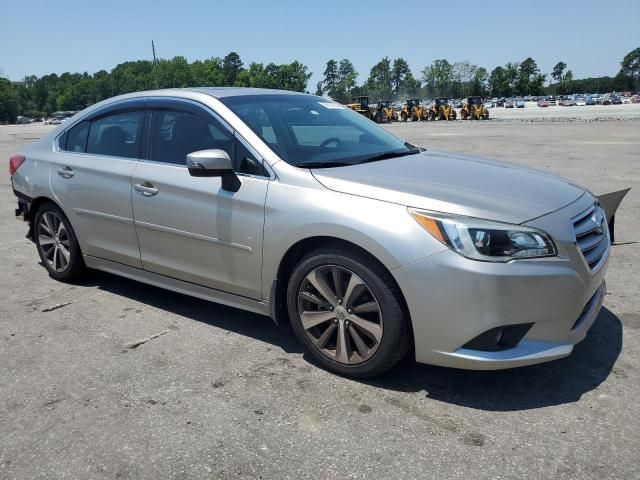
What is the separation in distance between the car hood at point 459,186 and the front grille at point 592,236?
0.12 metres

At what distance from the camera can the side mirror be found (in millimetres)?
3375

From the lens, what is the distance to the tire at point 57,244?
4754 mm

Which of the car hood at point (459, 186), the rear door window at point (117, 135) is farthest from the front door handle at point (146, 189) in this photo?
the car hood at point (459, 186)

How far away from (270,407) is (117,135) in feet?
8.46

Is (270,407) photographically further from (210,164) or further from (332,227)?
(210,164)

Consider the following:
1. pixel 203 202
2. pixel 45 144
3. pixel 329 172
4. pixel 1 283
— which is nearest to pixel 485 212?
pixel 329 172

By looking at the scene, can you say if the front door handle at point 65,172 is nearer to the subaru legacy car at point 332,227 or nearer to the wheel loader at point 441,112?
the subaru legacy car at point 332,227

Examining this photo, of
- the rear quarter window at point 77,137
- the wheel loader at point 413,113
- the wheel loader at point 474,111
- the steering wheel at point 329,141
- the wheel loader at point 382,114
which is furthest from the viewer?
the wheel loader at point 413,113

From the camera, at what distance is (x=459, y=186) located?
312 centimetres

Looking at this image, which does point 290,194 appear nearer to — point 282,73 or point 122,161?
point 122,161

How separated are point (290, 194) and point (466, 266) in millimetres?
1114

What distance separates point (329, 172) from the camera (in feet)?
10.9

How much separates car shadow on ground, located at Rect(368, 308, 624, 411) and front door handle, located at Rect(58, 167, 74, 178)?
300 centimetres

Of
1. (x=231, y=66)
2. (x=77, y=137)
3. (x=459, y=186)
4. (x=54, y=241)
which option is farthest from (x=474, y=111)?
(x=231, y=66)
